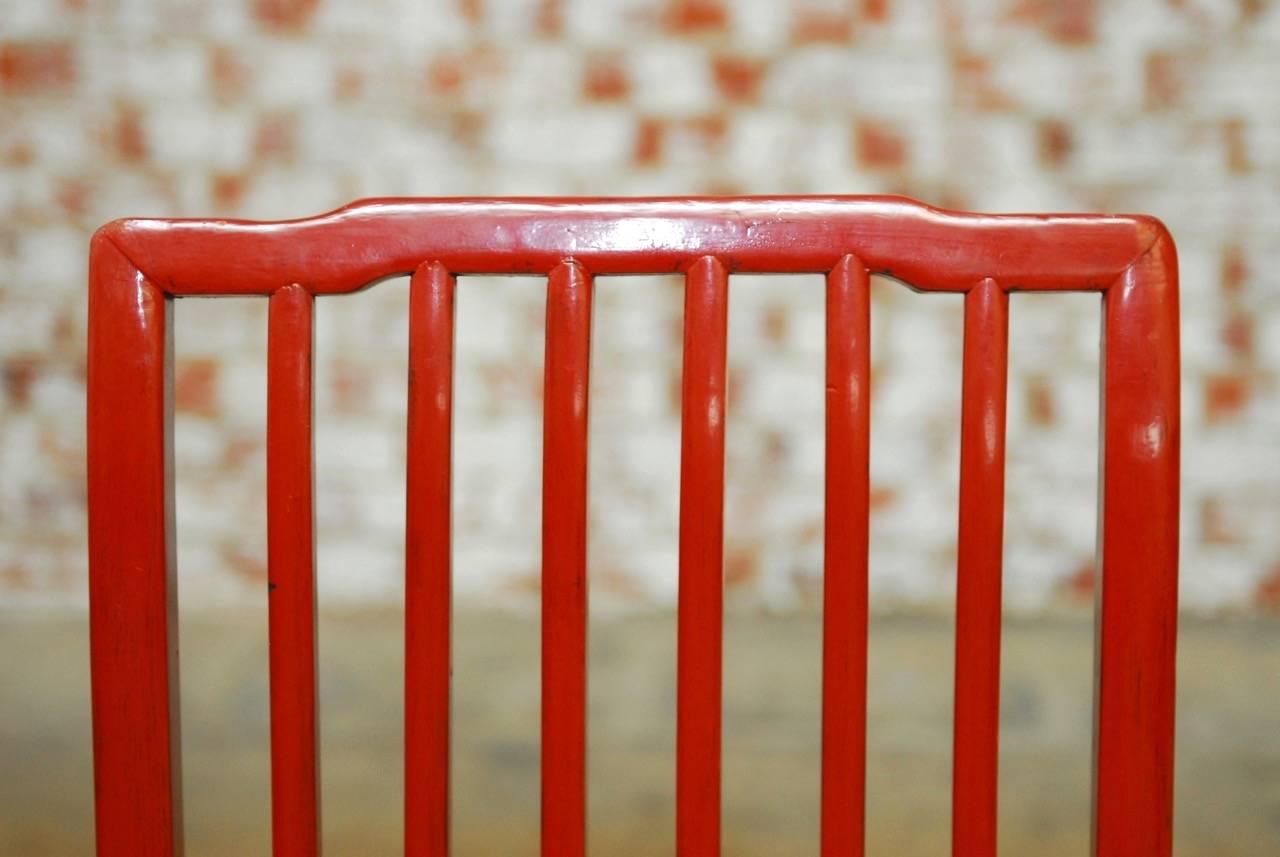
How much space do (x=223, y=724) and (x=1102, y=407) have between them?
105 cm

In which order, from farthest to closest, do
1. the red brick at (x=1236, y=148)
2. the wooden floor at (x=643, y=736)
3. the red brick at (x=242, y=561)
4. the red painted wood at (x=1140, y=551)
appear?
the red brick at (x=242, y=561) < the red brick at (x=1236, y=148) < the wooden floor at (x=643, y=736) < the red painted wood at (x=1140, y=551)

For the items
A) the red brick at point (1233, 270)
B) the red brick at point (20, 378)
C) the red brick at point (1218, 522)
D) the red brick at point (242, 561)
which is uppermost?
the red brick at point (1233, 270)

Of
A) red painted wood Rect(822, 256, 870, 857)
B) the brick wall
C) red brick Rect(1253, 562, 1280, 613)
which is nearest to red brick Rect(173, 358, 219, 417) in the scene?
the brick wall

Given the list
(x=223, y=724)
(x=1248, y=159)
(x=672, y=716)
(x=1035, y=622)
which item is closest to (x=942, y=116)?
(x=1248, y=159)

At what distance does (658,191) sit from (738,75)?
0.19 m

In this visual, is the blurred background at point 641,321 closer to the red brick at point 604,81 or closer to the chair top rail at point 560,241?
the red brick at point 604,81

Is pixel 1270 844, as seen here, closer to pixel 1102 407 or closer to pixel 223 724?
pixel 1102 407

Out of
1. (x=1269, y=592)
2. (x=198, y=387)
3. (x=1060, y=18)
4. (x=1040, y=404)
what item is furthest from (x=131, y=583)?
(x=1269, y=592)

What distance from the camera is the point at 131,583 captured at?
449 millimetres

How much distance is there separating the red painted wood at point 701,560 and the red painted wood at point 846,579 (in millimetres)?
54

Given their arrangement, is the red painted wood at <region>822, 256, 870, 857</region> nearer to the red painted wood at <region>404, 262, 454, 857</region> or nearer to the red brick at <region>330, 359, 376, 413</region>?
the red painted wood at <region>404, 262, 454, 857</region>

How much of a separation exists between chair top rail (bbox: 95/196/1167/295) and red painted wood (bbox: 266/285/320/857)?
31mm

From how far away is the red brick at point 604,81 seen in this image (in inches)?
47.1

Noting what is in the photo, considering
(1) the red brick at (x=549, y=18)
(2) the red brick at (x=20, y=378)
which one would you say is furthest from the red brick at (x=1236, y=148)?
(2) the red brick at (x=20, y=378)
